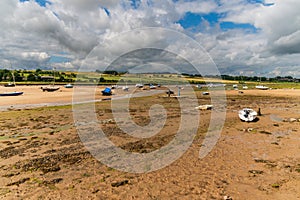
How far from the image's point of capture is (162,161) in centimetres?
1001

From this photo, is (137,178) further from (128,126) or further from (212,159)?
(128,126)

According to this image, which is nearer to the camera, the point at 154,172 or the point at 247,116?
the point at 154,172

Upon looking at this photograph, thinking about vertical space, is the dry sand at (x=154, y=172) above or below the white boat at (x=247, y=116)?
below

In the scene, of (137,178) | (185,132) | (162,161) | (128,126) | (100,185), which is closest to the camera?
(100,185)

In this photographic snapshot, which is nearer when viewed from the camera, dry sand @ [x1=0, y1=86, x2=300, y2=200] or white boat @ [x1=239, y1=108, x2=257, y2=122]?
dry sand @ [x1=0, y1=86, x2=300, y2=200]

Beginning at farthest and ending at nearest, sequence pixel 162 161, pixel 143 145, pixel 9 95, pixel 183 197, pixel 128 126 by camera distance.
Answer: pixel 9 95 < pixel 128 126 < pixel 143 145 < pixel 162 161 < pixel 183 197

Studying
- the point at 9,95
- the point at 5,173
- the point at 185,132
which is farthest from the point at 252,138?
the point at 9,95

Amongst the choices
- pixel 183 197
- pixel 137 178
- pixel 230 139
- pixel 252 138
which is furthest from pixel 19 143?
pixel 252 138

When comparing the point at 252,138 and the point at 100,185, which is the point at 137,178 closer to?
the point at 100,185

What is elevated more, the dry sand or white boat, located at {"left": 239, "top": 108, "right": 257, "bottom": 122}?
white boat, located at {"left": 239, "top": 108, "right": 257, "bottom": 122}

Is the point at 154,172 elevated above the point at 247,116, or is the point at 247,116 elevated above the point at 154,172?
the point at 247,116

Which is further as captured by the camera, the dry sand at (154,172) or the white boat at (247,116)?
the white boat at (247,116)

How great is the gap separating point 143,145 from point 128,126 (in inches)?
223

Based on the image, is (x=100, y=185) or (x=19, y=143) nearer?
(x=100, y=185)
